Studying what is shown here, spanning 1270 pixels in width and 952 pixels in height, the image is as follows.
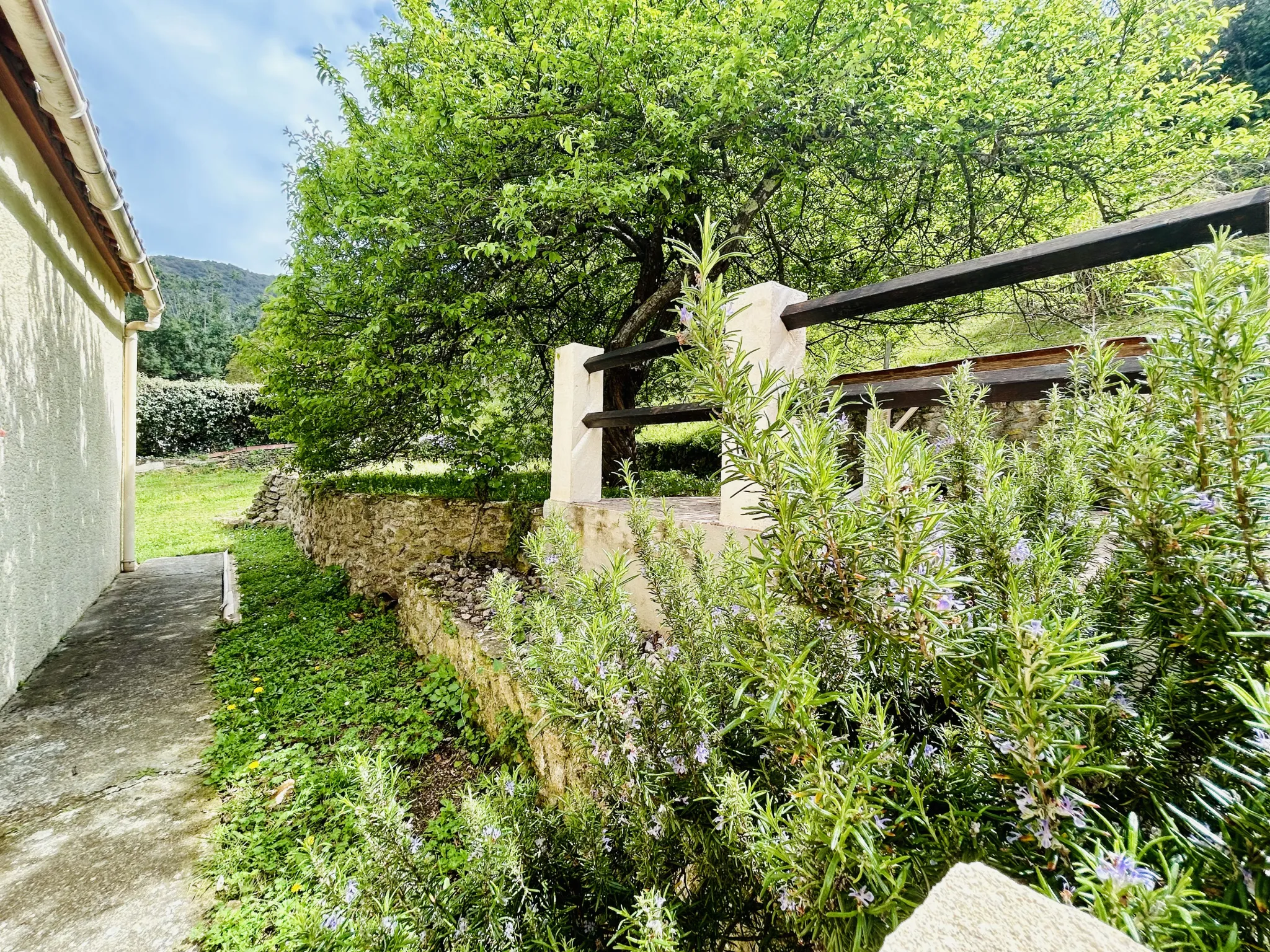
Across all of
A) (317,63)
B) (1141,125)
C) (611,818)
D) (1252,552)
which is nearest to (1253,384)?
(1252,552)

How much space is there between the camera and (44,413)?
4258mm

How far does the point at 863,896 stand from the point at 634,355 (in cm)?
232

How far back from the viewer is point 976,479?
3.04 ft

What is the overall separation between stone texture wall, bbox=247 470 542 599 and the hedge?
1244 centimetres

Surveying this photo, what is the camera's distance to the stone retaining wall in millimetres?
2865

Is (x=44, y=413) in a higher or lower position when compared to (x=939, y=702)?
higher

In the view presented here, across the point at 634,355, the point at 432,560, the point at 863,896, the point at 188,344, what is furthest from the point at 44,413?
the point at 188,344

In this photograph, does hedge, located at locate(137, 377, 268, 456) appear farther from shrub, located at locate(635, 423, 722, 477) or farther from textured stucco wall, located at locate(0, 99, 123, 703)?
shrub, located at locate(635, 423, 722, 477)

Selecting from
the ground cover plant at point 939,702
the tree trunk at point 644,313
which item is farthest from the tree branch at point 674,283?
the ground cover plant at point 939,702

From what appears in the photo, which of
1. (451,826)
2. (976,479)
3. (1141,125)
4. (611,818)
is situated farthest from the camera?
(1141,125)

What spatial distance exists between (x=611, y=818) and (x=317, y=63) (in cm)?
649

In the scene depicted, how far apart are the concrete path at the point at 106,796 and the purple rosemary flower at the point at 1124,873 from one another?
9.99 ft

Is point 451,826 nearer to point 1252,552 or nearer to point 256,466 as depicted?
point 1252,552

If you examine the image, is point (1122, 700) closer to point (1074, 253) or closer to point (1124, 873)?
point (1124, 873)
